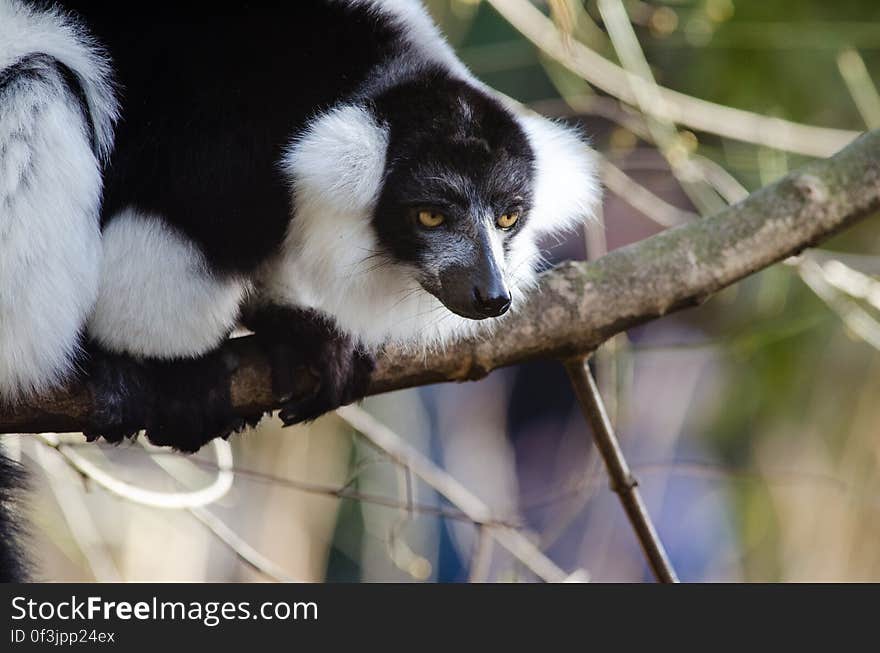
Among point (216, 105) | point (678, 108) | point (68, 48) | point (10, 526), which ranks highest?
point (678, 108)

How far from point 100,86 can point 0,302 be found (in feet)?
2.07

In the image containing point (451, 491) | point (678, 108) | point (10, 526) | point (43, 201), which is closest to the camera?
point (43, 201)

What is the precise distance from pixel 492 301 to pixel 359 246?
49cm

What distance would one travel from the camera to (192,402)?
120 inches

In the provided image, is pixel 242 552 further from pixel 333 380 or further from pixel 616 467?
pixel 616 467

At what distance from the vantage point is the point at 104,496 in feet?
22.2

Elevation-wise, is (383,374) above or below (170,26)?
below

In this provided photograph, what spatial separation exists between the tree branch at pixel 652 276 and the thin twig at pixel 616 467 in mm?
108

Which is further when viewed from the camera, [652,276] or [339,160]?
[652,276]

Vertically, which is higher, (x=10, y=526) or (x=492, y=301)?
(x=492, y=301)

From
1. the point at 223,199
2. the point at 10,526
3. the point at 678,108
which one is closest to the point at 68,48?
the point at 223,199

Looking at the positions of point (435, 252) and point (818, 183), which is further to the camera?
point (818, 183)
